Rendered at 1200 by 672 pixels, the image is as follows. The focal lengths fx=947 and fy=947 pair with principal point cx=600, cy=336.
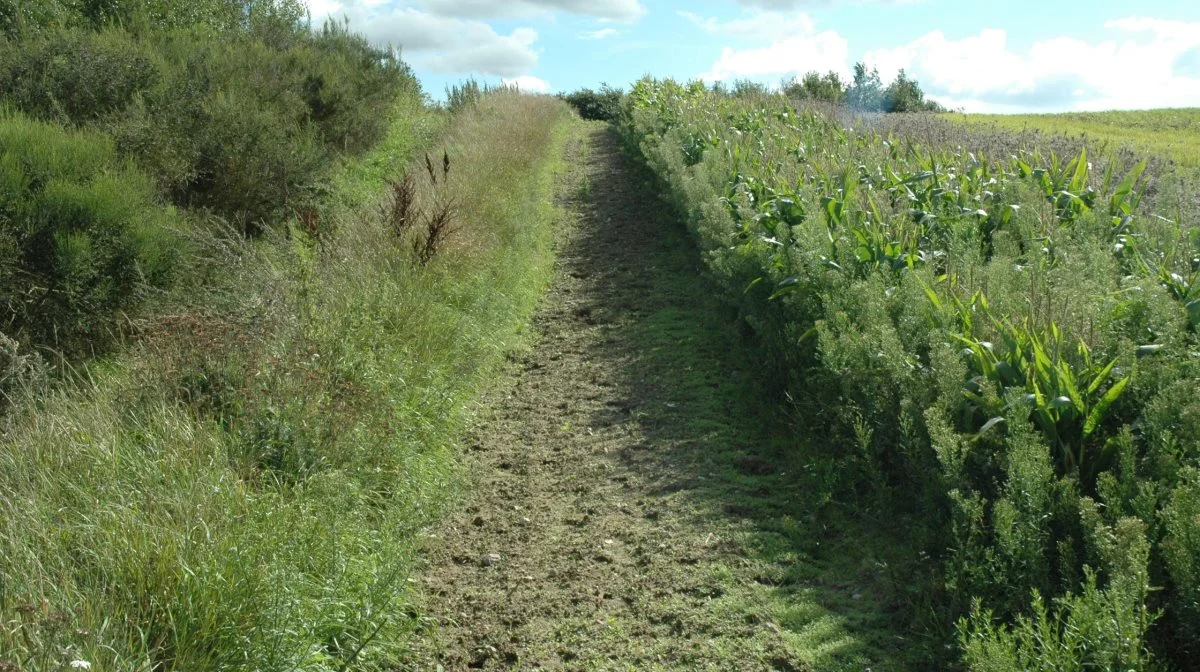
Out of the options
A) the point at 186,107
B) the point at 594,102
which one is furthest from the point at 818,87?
the point at 186,107

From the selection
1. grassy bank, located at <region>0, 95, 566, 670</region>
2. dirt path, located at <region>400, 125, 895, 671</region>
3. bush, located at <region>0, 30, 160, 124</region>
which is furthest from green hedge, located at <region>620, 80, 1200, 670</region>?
bush, located at <region>0, 30, 160, 124</region>

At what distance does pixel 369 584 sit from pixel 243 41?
62.4 feet

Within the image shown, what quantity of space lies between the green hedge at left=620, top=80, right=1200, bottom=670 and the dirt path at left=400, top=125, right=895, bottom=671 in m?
0.56

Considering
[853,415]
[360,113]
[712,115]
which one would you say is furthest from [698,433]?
[360,113]

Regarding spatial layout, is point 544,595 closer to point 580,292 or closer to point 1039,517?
point 1039,517

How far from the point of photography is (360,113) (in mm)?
22312

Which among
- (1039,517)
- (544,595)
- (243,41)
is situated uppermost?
(243,41)

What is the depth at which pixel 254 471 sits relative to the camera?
5.05 meters

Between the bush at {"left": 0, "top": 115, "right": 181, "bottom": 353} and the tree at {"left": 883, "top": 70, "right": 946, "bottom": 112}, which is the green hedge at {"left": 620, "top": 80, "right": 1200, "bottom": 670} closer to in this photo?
the bush at {"left": 0, "top": 115, "right": 181, "bottom": 353}

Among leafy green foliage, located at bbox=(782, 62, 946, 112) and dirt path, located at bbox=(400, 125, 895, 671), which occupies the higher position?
leafy green foliage, located at bbox=(782, 62, 946, 112)

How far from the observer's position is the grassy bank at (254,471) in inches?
144

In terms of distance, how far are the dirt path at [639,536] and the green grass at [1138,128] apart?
8133mm

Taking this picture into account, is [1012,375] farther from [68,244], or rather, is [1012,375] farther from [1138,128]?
[1138,128]

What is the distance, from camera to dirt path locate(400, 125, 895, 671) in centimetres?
447
